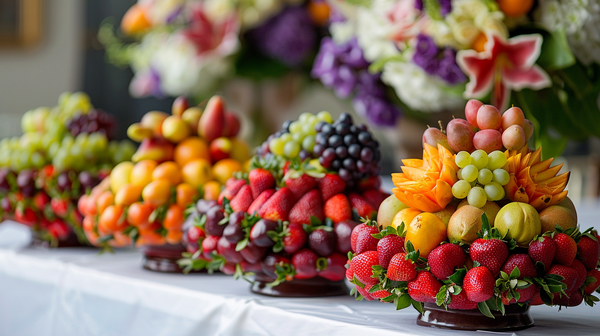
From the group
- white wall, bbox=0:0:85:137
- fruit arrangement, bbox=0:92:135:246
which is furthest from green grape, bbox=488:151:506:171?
white wall, bbox=0:0:85:137

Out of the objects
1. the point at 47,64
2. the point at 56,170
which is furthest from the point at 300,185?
the point at 47,64

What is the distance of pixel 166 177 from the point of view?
75 cm

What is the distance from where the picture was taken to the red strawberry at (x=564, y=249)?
1.39ft

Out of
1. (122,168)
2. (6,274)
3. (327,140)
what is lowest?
(6,274)

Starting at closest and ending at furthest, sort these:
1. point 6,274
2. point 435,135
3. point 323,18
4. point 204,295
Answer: point 435,135 < point 204,295 < point 6,274 < point 323,18

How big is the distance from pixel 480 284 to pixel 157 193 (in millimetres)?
439

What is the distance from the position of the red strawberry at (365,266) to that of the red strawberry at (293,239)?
114 mm

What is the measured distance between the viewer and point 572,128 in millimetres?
787

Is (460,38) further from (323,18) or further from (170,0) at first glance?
(170,0)

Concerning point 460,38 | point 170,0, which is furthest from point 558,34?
point 170,0

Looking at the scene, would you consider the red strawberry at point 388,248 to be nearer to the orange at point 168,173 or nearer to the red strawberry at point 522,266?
the red strawberry at point 522,266

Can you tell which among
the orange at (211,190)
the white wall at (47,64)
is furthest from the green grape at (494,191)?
the white wall at (47,64)

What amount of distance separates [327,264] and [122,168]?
0.36 metres

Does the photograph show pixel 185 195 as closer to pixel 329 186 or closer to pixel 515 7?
pixel 329 186
